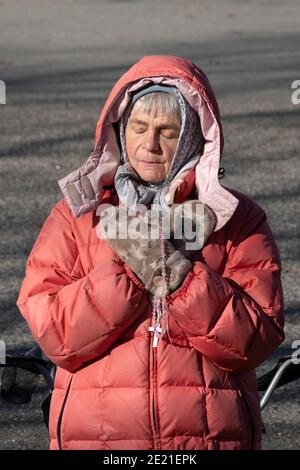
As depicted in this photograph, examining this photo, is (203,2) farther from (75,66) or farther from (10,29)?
(75,66)

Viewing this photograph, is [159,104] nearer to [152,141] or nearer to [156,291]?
[152,141]

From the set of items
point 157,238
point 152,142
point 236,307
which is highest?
point 152,142

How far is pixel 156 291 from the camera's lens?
132 inches

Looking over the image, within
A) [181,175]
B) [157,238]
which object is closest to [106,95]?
[181,175]

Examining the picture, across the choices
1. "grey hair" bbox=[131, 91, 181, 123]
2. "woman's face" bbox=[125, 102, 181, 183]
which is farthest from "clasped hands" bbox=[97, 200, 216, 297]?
"grey hair" bbox=[131, 91, 181, 123]

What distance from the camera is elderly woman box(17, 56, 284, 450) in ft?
11.0

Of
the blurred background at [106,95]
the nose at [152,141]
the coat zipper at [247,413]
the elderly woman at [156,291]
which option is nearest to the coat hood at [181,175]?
the elderly woman at [156,291]

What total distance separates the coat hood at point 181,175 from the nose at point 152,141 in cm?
12

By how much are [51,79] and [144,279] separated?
6.72m

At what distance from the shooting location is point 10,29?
11.7 metres

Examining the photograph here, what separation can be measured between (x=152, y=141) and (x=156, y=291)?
43 centimetres

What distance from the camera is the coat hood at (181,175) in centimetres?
353

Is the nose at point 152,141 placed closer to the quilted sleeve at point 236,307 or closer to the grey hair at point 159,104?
the grey hair at point 159,104

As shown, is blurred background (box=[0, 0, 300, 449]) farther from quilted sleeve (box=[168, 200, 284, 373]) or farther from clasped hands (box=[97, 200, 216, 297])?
clasped hands (box=[97, 200, 216, 297])
